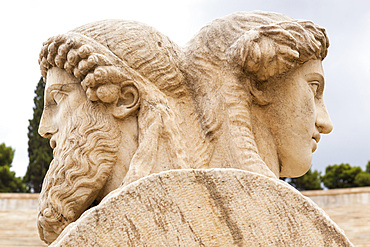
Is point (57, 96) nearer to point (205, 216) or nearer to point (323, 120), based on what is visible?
point (205, 216)

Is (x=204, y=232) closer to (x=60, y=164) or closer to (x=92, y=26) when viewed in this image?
(x=60, y=164)

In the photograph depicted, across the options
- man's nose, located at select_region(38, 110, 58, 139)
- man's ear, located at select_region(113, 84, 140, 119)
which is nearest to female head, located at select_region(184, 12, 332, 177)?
man's ear, located at select_region(113, 84, 140, 119)

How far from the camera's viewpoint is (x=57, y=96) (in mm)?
2422

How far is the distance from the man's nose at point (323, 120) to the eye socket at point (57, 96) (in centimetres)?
117

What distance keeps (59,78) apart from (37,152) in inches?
540

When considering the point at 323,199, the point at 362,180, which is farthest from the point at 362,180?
the point at 323,199

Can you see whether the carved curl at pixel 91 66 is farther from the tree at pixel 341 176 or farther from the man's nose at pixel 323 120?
the tree at pixel 341 176

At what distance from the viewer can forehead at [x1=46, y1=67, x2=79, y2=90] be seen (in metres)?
2.39

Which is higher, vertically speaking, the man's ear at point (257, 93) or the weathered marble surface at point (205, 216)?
the man's ear at point (257, 93)

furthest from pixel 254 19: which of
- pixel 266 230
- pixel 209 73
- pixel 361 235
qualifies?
pixel 361 235

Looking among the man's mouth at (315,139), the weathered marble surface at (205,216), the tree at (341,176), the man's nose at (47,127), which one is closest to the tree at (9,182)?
the tree at (341,176)

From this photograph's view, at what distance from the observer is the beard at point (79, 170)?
220 centimetres

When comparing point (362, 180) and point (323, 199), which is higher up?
point (323, 199)

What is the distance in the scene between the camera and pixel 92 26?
2420mm
